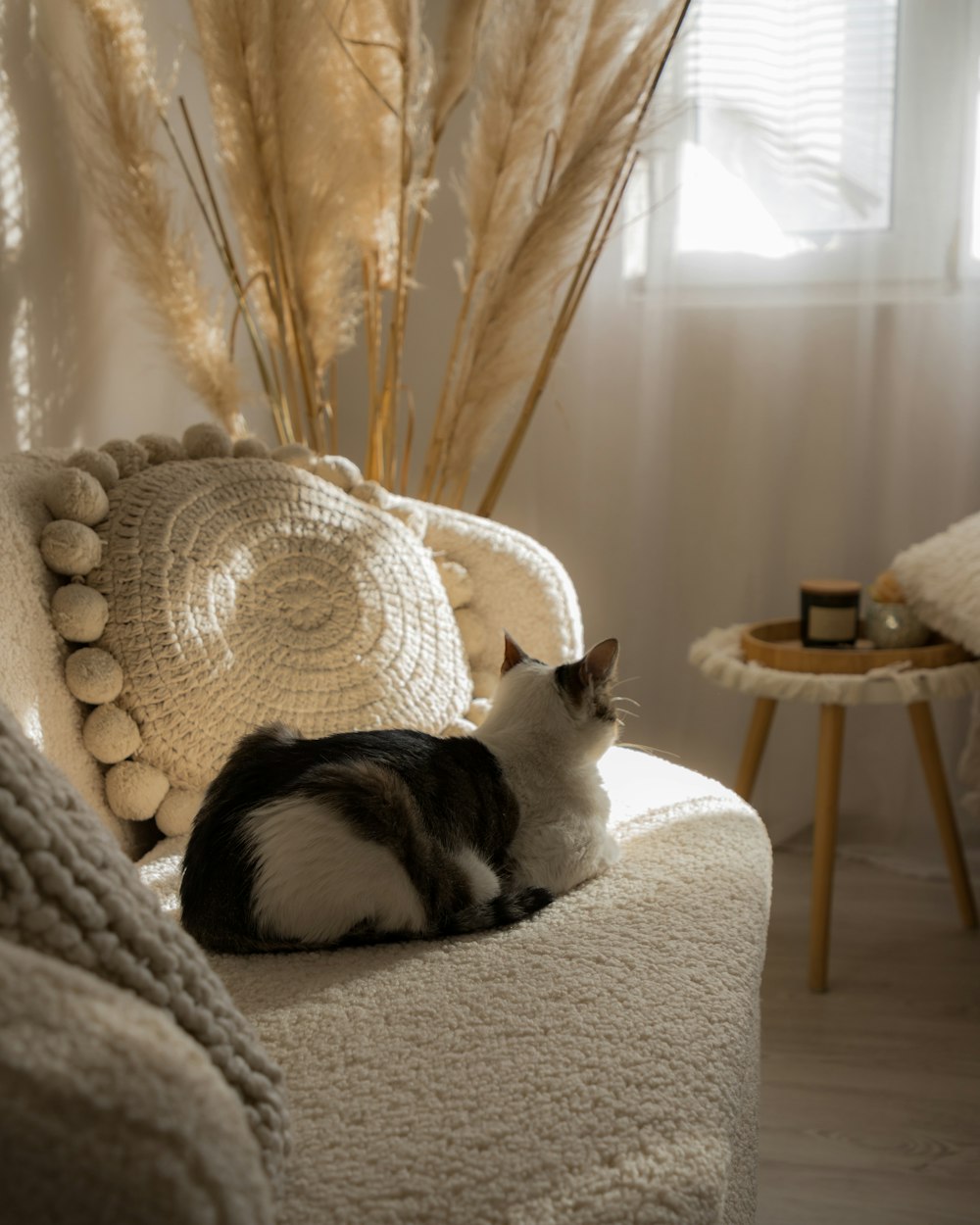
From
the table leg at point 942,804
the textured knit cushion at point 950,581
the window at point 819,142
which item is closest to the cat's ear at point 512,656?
the textured knit cushion at point 950,581

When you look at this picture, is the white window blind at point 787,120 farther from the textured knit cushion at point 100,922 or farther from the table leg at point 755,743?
the textured knit cushion at point 100,922

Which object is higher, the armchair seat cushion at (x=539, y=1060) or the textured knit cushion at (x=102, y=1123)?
the textured knit cushion at (x=102, y=1123)

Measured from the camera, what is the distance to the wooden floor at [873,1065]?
128 centimetres

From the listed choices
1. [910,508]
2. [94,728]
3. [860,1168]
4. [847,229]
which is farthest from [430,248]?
[860,1168]

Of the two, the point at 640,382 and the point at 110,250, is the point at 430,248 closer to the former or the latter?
the point at 640,382

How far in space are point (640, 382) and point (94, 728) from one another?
137 cm

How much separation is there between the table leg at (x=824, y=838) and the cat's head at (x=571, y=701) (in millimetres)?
730

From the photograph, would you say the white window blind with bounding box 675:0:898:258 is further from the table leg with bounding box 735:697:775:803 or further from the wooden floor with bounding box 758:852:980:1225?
the wooden floor with bounding box 758:852:980:1225

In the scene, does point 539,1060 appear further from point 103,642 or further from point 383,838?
point 103,642

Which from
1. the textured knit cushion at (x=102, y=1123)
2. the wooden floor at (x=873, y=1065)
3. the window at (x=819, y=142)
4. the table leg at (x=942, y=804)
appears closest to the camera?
the textured knit cushion at (x=102, y=1123)

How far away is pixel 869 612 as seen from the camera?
5.79ft

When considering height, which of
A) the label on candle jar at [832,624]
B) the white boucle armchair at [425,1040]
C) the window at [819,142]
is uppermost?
the window at [819,142]

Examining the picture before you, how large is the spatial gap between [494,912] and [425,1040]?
0.58ft

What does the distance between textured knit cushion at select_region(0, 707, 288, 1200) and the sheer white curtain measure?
1715 mm
